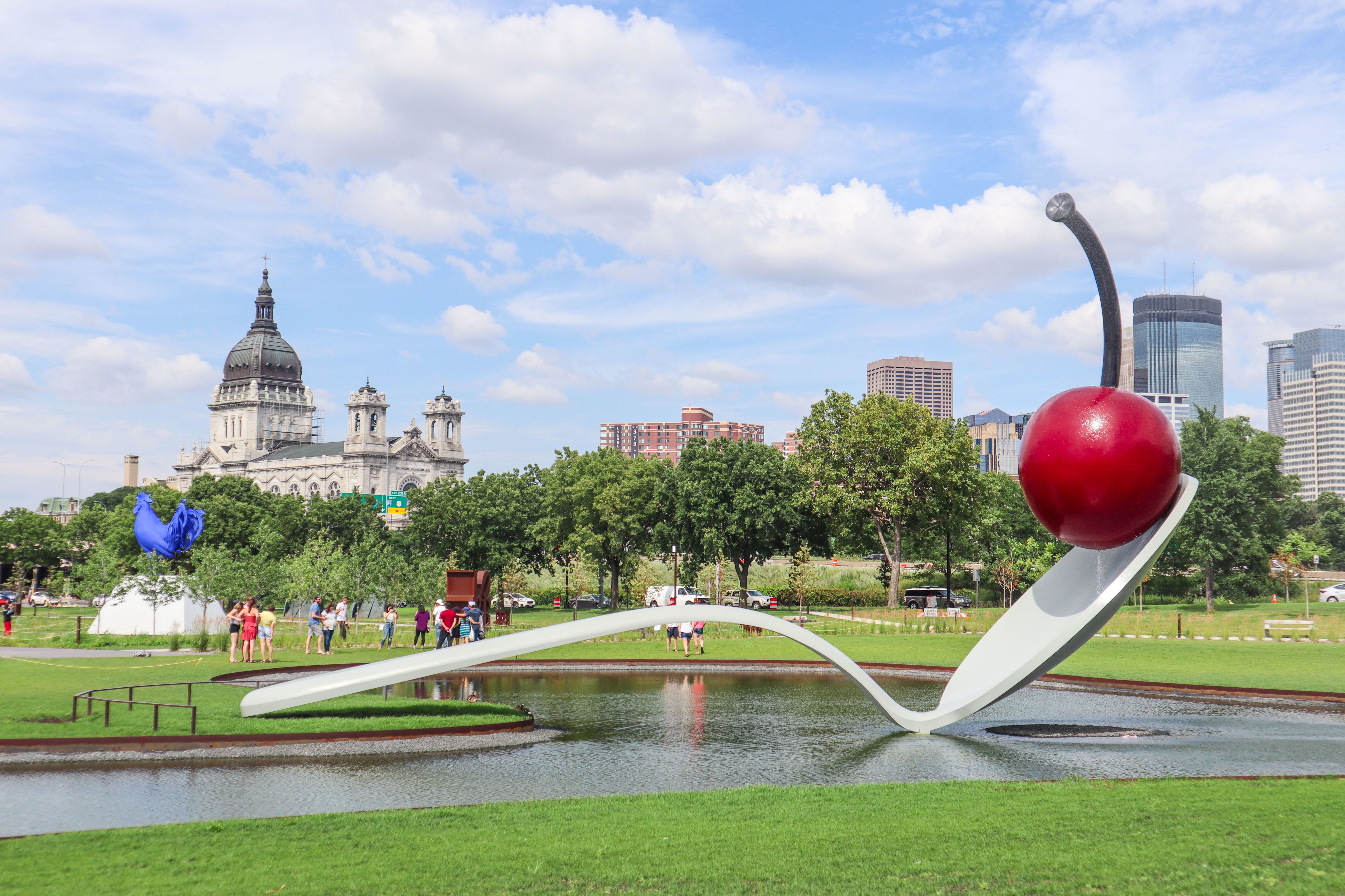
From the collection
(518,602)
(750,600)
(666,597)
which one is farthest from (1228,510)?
(518,602)

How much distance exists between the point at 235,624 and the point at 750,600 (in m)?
42.3

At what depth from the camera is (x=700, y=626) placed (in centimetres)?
2964

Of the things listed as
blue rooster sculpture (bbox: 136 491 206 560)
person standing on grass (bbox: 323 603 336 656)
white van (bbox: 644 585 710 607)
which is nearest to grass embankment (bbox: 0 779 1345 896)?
person standing on grass (bbox: 323 603 336 656)

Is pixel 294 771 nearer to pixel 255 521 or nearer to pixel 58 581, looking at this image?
pixel 255 521

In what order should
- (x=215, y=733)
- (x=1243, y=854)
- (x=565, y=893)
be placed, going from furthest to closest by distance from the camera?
(x=215, y=733) → (x=1243, y=854) → (x=565, y=893)

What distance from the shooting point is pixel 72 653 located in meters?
30.4

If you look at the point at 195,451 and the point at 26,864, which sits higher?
the point at 195,451

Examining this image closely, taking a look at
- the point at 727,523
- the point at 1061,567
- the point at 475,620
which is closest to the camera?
the point at 1061,567

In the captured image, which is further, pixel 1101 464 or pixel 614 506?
pixel 614 506

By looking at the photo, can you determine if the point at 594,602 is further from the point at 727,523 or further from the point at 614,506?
the point at 727,523

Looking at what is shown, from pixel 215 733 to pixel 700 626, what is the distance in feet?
56.0

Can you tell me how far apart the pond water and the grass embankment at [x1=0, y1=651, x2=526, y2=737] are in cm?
134

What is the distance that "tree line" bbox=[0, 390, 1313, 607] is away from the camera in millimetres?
43938

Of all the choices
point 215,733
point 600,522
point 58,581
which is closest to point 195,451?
point 58,581
